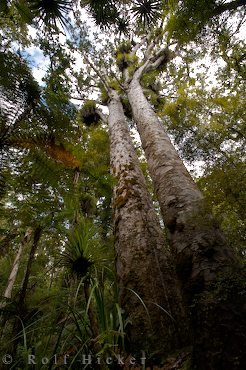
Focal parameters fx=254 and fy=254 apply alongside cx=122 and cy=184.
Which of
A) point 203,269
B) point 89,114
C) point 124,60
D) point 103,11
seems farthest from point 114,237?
point 124,60

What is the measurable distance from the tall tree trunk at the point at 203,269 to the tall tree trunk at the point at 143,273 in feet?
1.04

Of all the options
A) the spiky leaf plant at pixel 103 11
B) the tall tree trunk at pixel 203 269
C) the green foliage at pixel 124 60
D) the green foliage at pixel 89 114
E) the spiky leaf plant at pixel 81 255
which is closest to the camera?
the tall tree trunk at pixel 203 269

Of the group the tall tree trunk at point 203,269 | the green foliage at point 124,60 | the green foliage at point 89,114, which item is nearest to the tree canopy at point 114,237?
A: the tall tree trunk at point 203,269

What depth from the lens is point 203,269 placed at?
2.02 meters

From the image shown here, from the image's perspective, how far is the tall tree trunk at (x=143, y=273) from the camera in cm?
207

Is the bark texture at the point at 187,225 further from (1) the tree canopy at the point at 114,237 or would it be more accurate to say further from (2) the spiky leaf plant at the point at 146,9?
(2) the spiky leaf plant at the point at 146,9

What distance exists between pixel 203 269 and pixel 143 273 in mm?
718

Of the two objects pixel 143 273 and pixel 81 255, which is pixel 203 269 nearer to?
pixel 143 273

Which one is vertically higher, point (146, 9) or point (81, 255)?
point (146, 9)

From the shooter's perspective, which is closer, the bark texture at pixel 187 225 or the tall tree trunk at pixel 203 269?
the tall tree trunk at pixel 203 269

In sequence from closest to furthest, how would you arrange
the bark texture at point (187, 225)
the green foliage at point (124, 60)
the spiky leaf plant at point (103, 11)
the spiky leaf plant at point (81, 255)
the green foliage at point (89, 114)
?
the bark texture at point (187, 225), the spiky leaf plant at point (81, 255), the spiky leaf plant at point (103, 11), the green foliage at point (89, 114), the green foliage at point (124, 60)

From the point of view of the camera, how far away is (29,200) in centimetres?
275

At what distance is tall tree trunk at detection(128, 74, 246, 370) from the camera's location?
147 centimetres

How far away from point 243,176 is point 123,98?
7095 millimetres
